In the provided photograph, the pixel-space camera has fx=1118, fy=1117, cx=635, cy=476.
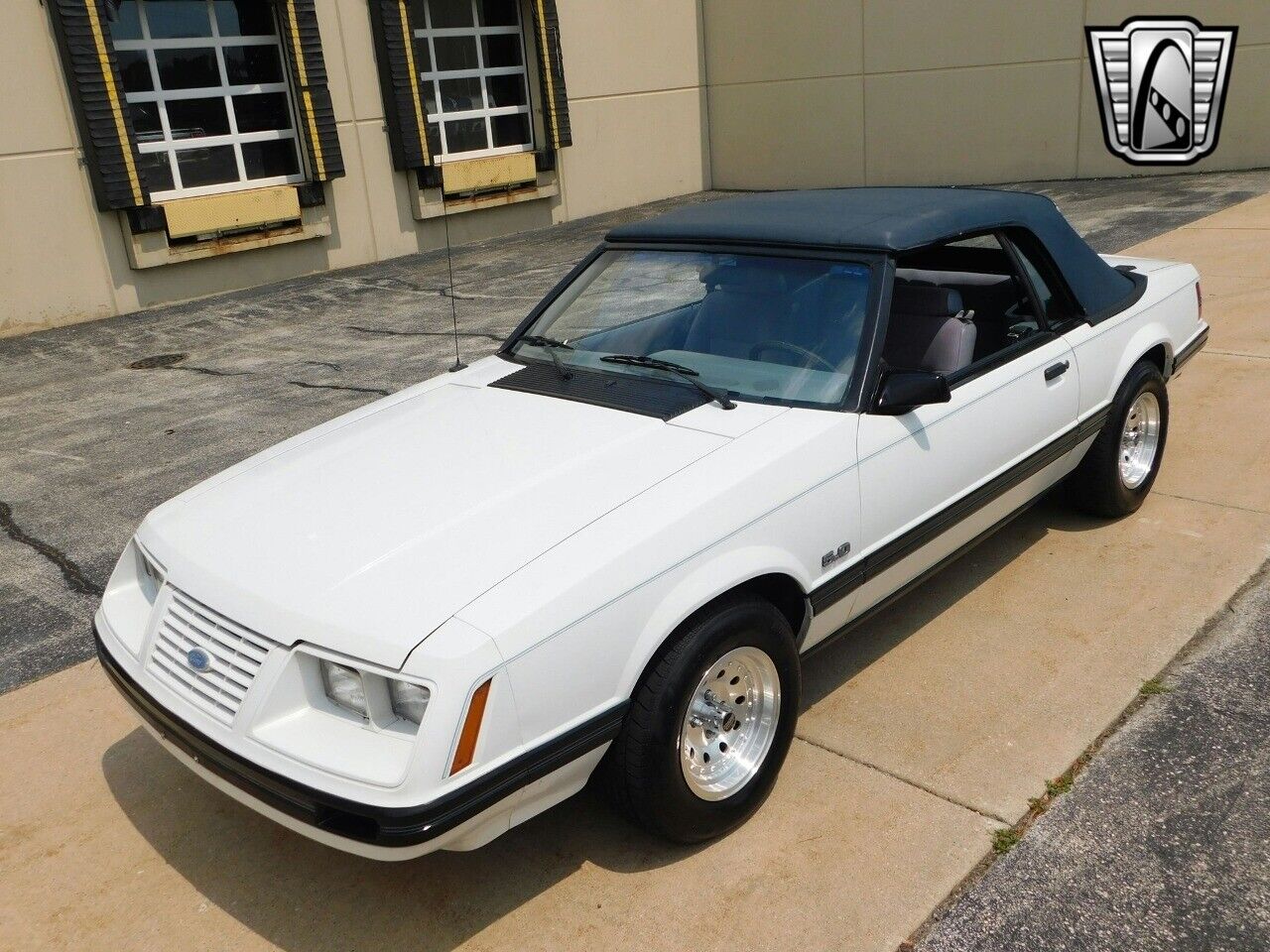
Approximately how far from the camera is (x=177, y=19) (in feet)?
39.8

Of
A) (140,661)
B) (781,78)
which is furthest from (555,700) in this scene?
(781,78)

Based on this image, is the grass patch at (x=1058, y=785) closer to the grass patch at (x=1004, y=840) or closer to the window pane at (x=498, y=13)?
the grass patch at (x=1004, y=840)

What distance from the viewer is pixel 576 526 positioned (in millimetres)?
2959

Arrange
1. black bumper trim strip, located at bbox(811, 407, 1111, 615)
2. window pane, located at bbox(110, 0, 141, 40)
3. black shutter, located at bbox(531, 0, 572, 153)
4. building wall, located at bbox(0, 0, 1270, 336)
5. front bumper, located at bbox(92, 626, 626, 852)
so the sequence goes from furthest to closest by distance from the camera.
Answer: black shutter, located at bbox(531, 0, 572, 153) < window pane, located at bbox(110, 0, 141, 40) < building wall, located at bbox(0, 0, 1270, 336) < black bumper trim strip, located at bbox(811, 407, 1111, 615) < front bumper, located at bbox(92, 626, 626, 852)

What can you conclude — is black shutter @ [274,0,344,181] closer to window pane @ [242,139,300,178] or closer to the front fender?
window pane @ [242,139,300,178]

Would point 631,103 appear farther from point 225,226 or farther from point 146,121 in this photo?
point 146,121

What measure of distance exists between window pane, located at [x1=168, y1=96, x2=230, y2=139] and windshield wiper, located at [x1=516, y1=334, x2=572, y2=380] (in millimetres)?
9603

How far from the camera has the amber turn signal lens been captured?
2543 millimetres

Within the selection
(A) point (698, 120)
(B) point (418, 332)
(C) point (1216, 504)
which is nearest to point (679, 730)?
(C) point (1216, 504)

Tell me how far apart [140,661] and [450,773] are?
3.75ft

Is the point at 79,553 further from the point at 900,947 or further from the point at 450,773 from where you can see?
the point at 900,947

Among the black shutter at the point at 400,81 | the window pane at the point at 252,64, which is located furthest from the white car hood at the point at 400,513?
the black shutter at the point at 400,81

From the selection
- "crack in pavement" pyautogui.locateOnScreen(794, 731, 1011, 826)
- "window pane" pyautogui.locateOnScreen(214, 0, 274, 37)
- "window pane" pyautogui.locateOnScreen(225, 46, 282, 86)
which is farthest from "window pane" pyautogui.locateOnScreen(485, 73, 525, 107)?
"crack in pavement" pyautogui.locateOnScreen(794, 731, 1011, 826)

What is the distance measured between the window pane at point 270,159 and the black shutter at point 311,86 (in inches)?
14.3
